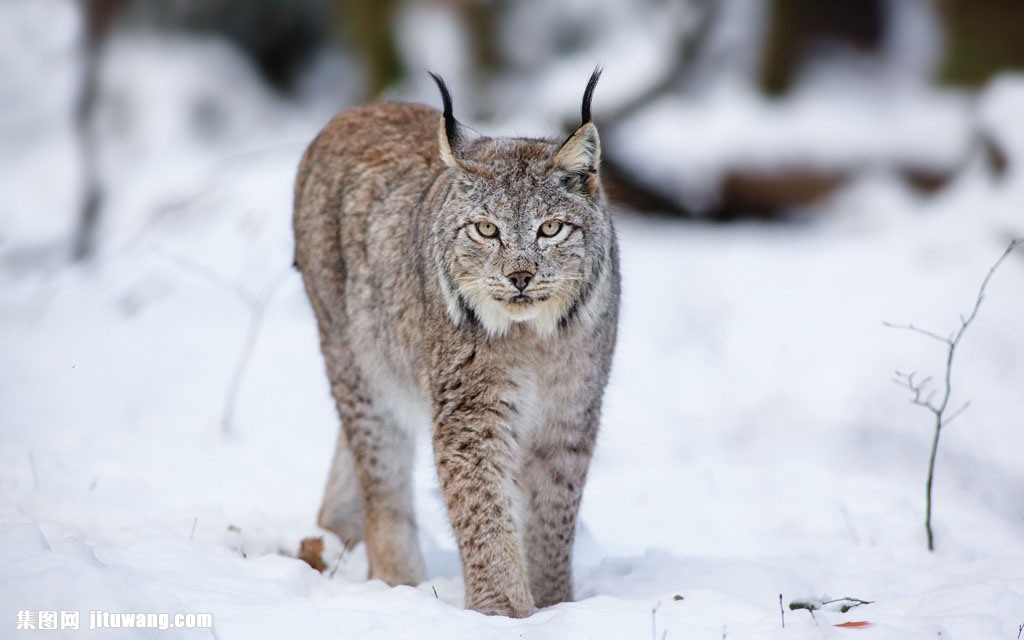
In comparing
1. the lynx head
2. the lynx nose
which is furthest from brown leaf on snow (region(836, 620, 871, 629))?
the lynx nose

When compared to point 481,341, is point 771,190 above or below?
above

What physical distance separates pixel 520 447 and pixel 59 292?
6.13 meters

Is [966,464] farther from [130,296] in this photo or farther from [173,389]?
[130,296]

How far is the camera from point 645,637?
11.2ft

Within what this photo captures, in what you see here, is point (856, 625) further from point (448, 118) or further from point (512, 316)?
point (448, 118)

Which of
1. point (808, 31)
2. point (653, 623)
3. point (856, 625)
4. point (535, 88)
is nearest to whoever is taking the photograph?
point (653, 623)

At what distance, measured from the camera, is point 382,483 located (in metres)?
4.84

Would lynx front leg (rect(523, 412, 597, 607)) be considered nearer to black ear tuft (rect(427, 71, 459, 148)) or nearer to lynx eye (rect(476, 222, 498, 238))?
lynx eye (rect(476, 222, 498, 238))

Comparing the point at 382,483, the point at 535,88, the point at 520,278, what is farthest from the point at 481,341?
the point at 535,88

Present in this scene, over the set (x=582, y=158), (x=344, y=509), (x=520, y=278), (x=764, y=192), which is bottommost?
(x=344, y=509)

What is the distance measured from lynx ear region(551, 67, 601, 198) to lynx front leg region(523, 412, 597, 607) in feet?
2.78

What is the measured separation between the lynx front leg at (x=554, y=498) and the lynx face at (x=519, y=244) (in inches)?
17.9

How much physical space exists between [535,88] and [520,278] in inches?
407

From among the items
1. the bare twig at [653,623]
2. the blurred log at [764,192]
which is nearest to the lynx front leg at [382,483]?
the bare twig at [653,623]
